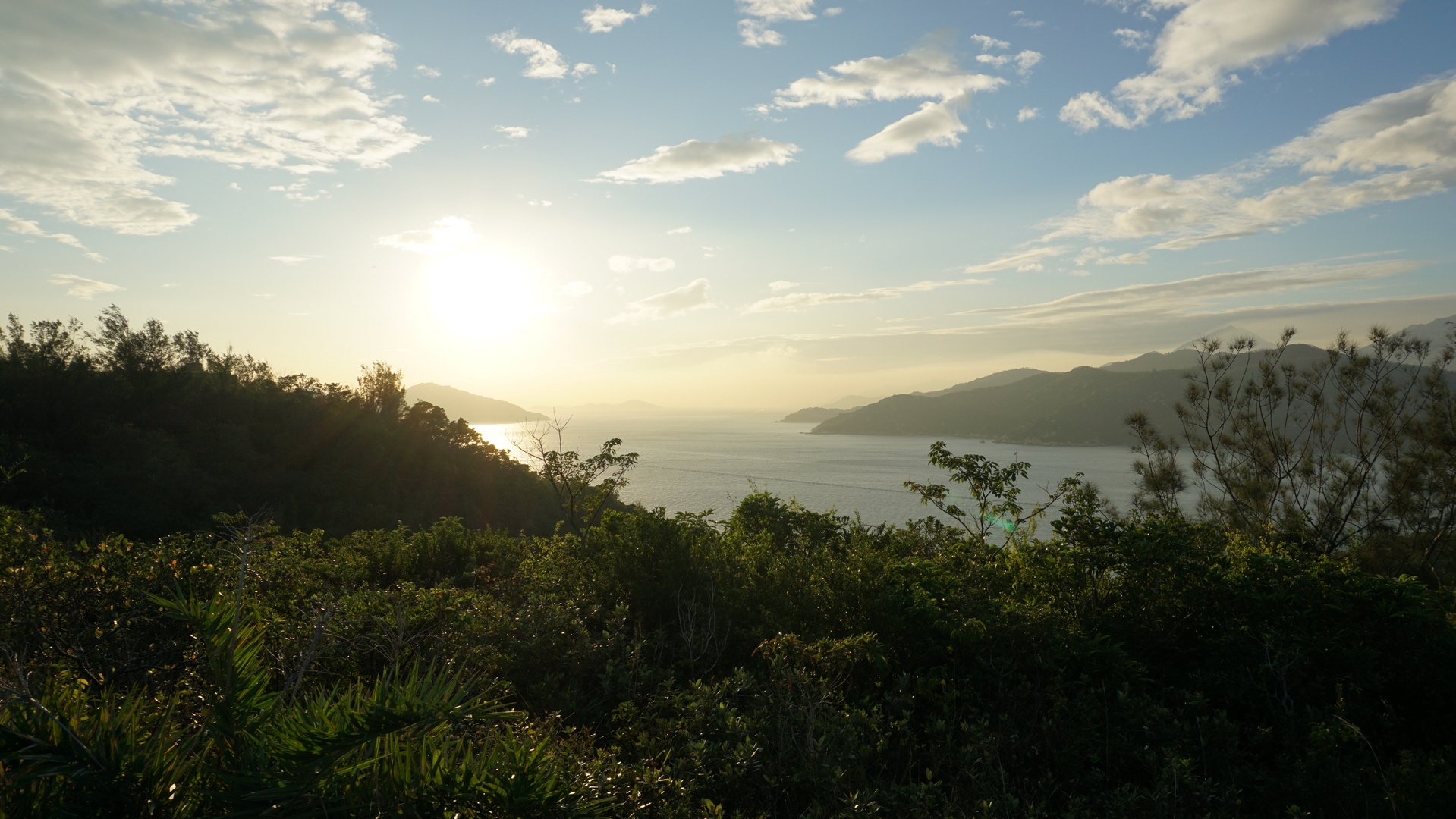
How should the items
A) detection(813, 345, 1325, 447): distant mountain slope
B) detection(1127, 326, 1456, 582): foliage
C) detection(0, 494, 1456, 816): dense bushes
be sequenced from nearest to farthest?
detection(0, 494, 1456, 816): dense bushes
detection(1127, 326, 1456, 582): foliage
detection(813, 345, 1325, 447): distant mountain slope

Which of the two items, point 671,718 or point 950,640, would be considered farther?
point 950,640

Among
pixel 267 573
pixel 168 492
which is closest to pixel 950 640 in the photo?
Result: pixel 267 573

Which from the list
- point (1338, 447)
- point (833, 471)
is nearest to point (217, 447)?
point (1338, 447)

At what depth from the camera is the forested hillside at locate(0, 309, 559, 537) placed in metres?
24.8

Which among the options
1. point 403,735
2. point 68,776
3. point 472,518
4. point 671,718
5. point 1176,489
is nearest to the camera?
point 68,776

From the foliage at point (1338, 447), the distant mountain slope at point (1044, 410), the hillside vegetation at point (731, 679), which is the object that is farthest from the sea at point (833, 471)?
the hillside vegetation at point (731, 679)

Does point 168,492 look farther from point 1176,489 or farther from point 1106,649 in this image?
point 1176,489

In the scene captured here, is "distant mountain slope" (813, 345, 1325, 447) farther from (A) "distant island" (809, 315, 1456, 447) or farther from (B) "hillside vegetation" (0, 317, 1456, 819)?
(B) "hillside vegetation" (0, 317, 1456, 819)

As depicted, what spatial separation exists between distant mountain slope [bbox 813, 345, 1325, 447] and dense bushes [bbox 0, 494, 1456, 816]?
7288 centimetres

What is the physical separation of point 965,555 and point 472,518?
1377 inches

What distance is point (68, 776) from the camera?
7.39 ft

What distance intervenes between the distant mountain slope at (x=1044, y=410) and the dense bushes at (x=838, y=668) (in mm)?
72883

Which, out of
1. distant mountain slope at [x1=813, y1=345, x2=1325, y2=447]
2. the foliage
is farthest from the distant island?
the foliage

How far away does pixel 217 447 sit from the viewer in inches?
1296
